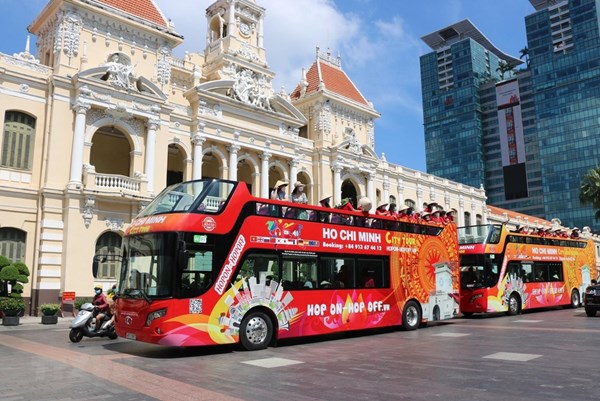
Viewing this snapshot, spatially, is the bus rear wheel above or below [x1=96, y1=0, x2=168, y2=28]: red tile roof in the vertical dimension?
below

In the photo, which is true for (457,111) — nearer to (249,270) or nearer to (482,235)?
(482,235)

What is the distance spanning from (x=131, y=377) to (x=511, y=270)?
18289 millimetres

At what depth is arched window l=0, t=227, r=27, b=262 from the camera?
23.5 meters

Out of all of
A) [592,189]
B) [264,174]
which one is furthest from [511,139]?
[264,174]

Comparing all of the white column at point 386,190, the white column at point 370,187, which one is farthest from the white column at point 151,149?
the white column at point 386,190

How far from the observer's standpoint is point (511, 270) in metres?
21.9

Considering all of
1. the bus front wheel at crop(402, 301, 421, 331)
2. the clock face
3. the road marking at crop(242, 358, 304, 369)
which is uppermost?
the clock face

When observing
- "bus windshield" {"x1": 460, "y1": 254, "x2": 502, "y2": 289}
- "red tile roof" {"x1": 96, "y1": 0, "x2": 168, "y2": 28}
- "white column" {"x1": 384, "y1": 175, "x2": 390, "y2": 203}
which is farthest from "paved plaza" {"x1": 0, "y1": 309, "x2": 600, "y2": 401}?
"white column" {"x1": 384, "y1": 175, "x2": 390, "y2": 203}

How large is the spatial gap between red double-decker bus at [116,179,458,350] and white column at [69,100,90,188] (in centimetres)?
1462

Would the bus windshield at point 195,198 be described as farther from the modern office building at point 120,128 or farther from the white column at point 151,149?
the white column at point 151,149

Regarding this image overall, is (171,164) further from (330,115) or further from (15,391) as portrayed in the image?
(15,391)

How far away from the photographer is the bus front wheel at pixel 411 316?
16094mm

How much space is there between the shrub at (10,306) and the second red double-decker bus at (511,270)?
18.2 meters

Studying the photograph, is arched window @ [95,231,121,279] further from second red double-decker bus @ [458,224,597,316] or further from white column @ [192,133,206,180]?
second red double-decker bus @ [458,224,597,316]
